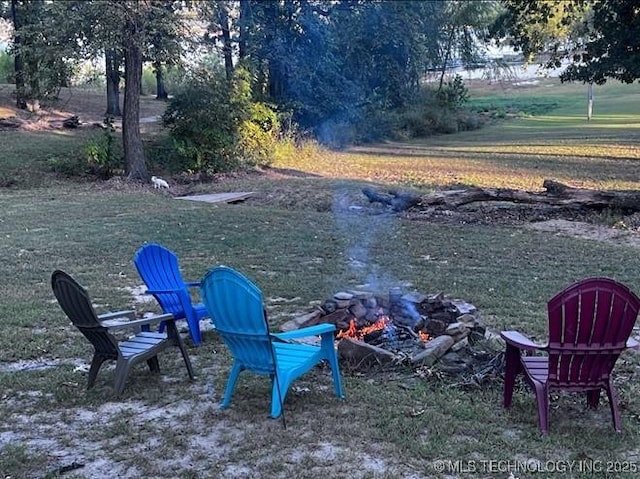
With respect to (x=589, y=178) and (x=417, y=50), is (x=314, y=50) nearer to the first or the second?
(x=417, y=50)

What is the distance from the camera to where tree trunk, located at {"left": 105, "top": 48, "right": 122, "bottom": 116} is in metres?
15.6

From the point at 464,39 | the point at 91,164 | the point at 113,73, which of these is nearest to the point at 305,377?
the point at 91,164

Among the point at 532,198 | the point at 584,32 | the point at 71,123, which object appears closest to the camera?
the point at 532,198

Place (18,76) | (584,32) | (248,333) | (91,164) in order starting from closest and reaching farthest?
1. (248,333)
2. (91,164)
3. (18,76)
4. (584,32)

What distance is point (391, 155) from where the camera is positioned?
22.3m

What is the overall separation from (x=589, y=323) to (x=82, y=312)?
2643mm

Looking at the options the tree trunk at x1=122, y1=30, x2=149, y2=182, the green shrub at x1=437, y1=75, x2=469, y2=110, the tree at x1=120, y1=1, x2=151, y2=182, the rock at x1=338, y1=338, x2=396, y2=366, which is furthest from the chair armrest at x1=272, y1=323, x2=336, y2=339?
the green shrub at x1=437, y1=75, x2=469, y2=110

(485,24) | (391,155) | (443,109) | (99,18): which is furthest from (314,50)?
(443,109)

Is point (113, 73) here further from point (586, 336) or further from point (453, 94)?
point (453, 94)

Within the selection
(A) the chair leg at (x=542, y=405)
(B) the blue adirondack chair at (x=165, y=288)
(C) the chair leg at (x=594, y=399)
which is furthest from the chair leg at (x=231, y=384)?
(C) the chair leg at (x=594, y=399)

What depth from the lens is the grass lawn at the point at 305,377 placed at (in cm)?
296

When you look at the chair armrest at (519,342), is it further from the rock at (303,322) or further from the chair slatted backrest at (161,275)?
the chair slatted backrest at (161,275)

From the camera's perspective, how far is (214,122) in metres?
17.1

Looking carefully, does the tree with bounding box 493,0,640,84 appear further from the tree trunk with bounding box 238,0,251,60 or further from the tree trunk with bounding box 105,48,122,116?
the tree trunk with bounding box 105,48,122,116
